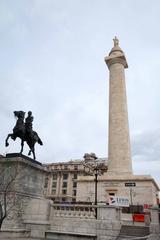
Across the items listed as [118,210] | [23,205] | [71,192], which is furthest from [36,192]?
[71,192]

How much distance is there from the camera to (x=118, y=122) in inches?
1533

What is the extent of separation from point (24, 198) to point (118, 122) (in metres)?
24.8

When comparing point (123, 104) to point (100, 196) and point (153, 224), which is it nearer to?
point (100, 196)

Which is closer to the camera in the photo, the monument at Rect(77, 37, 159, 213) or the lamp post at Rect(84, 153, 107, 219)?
the lamp post at Rect(84, 153, 107, 219)

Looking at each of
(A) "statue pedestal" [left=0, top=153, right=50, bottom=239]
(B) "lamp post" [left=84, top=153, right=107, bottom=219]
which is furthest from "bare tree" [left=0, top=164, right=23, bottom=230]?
(B) "lamp post" [left=84, top=153, right=107, bottom=219]

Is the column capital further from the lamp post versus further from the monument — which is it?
the lamp post

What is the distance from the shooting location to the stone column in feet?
121

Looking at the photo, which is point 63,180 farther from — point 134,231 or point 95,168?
point 134,231

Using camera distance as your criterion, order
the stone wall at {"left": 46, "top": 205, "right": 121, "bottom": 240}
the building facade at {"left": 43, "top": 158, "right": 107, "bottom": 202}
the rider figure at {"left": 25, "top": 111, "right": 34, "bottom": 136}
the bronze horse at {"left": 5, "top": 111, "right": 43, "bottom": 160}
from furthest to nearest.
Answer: the building facade at {"left": 43, "top": 158, "right": 107, "bottom": 202} → the rider figure at {"left": 25, "top": 111, "right": 34, "bottom": 136} → the bronze horse at {"left": 5, "top": 111, "right": 43, "bottom": 160} → the stone wall at {"left": 46, "top": 205, "right": 121, "bottom": 240}

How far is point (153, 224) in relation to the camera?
15789 mm

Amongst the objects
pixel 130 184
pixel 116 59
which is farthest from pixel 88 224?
pixel 116 59

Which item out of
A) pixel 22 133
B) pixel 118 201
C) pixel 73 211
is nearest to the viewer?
pixel 73 211

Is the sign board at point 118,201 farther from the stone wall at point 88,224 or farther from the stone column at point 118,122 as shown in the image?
the stone column at point 118,122

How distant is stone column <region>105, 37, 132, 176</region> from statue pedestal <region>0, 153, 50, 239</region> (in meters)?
20.3
